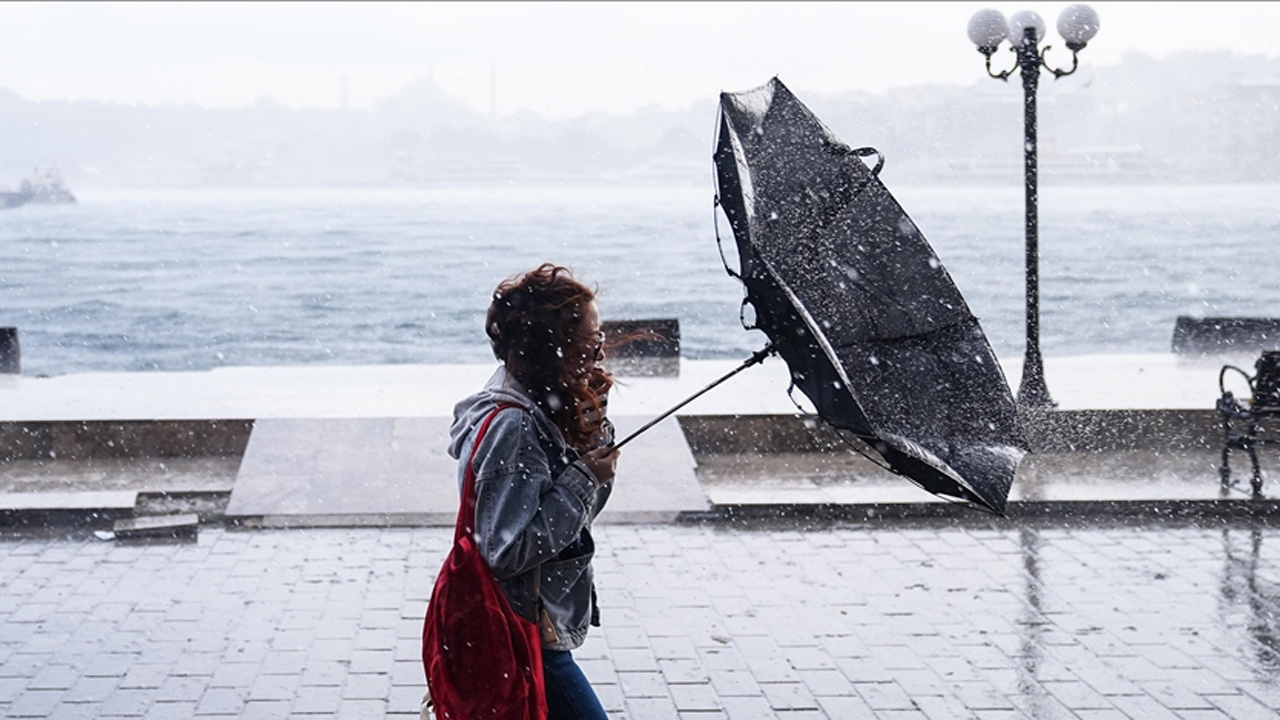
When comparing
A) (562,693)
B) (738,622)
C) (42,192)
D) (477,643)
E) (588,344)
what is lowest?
(42,192)

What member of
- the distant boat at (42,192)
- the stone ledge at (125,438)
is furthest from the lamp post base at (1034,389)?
the distant boat at (42,192)

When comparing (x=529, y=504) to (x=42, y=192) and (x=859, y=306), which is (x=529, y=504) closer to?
(x=859, y=306)

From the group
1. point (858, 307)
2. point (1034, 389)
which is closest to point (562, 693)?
point (858, 307)

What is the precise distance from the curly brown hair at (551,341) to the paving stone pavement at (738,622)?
2.81 metres

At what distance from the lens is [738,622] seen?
22.7 ft

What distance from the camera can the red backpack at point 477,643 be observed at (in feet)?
9.80

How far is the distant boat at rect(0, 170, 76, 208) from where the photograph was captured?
456ft

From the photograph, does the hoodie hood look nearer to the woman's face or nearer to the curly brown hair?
the curly brown hair

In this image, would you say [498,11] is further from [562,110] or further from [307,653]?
[307,653]

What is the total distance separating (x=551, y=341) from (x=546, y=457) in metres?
0.26

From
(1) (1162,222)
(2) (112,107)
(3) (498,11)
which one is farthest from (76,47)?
(1) (1162,222)

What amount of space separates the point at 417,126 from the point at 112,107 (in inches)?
1400

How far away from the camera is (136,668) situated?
6180 mm

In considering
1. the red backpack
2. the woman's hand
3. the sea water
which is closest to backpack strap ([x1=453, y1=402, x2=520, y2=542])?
the red backpack
